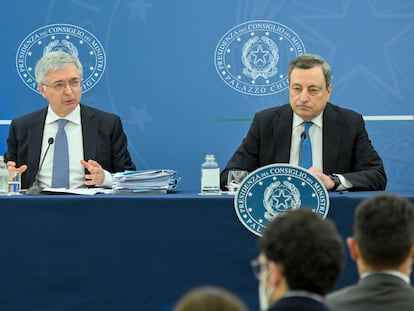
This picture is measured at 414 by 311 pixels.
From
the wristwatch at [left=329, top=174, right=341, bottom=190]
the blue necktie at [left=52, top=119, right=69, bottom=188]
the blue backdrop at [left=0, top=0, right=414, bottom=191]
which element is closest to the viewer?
the wristwatch at [left=329, top=174, right=341, bottom=190]

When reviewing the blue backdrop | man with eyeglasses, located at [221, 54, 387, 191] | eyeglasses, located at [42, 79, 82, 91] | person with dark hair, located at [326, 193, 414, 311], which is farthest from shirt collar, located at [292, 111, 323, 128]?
person with dark hair, located at [326, 193, 414, 311]

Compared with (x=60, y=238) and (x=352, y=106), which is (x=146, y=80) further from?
(x=60, y=238)

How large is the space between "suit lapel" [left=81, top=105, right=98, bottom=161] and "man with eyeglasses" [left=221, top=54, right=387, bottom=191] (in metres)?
0.72

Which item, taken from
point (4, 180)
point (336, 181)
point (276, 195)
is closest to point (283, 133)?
point (336, 181)

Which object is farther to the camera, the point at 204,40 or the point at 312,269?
the point at 204,40

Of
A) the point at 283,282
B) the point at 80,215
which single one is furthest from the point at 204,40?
the point at 283,282

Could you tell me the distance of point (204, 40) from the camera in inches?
206

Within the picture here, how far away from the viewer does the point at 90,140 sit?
4.52m

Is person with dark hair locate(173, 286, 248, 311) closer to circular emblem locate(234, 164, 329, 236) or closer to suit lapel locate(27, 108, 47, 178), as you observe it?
circular emblem locate(234, 164, 329, 236)

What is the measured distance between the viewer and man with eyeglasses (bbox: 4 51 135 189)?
4.43 m

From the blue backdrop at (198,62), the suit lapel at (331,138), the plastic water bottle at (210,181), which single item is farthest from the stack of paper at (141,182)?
the blue backdrop at (198,62)

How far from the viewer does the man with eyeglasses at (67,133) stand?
14.5ft

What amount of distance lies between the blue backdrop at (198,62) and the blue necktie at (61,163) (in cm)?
80

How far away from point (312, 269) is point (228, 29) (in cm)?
353
